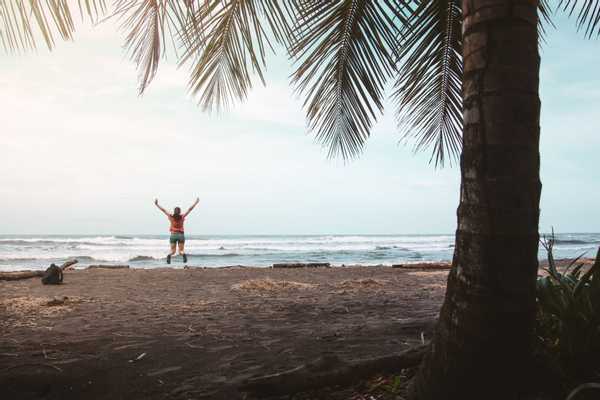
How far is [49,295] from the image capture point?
6020 mm

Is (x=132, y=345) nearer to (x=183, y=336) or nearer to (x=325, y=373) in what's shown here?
(x=183, y=336)

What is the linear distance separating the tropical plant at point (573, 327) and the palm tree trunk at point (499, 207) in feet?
0.91

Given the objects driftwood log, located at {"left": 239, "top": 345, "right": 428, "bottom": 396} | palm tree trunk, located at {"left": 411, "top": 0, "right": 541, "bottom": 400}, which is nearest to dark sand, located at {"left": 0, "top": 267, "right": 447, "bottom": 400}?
driftwood log, located at {"left": 239, "top": 345, "right": 428, "bottom": 396}

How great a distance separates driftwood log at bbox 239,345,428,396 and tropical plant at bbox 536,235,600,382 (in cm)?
63

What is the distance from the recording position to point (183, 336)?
3.34m

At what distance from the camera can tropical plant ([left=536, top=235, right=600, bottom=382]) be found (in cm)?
175

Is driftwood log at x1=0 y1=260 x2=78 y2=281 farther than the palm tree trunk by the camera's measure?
Yes

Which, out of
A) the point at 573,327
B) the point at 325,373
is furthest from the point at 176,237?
the point at 573,327

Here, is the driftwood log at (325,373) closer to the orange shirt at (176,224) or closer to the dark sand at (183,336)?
the dark sand at (183,336)

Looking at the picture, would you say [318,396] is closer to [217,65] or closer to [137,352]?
[137,352]

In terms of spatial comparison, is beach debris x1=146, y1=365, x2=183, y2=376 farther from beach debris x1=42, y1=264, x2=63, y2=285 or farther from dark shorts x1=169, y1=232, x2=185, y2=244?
dark shorts x1=169, y1=232, x2=185, y2=244

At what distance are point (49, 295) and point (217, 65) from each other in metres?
4.52

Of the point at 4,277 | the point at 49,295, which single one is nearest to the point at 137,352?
the point at 49,295

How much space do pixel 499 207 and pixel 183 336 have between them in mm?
2699
